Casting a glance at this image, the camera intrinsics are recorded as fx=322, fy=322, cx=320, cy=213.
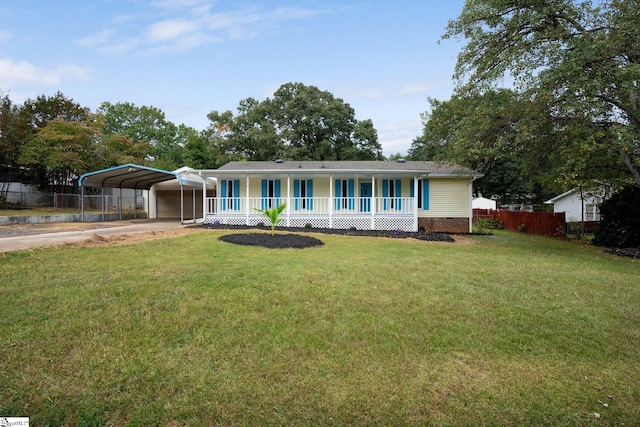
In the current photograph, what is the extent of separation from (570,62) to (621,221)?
28.2ft

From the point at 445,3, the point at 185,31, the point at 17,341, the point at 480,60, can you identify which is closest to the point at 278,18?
the point at 185,31

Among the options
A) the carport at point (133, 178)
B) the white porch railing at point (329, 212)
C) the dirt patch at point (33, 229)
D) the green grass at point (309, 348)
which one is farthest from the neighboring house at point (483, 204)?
the dirt patch at point (33, 229)

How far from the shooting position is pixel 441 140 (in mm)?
14031

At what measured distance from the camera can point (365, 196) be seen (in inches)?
659

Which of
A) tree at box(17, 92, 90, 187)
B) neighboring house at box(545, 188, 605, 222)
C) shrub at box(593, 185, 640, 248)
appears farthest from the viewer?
tree at box(17, 92, 90, 187)

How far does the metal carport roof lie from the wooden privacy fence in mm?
19996

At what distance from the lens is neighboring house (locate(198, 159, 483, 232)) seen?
15.4 meters

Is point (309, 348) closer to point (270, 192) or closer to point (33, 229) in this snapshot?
point (270, 192)

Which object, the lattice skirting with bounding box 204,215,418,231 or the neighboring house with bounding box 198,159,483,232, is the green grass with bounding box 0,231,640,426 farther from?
the neighboring house with bounding box 198,159,483,232

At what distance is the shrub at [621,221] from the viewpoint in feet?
41.7

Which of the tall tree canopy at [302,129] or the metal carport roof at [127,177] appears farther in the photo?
the tall tree canopy at [302,129]

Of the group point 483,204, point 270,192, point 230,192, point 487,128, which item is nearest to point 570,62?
point 487,128

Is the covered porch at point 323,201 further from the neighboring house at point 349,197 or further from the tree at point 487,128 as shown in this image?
the tree at point 487,128

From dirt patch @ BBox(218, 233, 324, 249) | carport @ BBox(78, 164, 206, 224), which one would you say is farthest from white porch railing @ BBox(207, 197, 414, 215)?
dirt patch @ BBox(218, 233, 324, 249)
